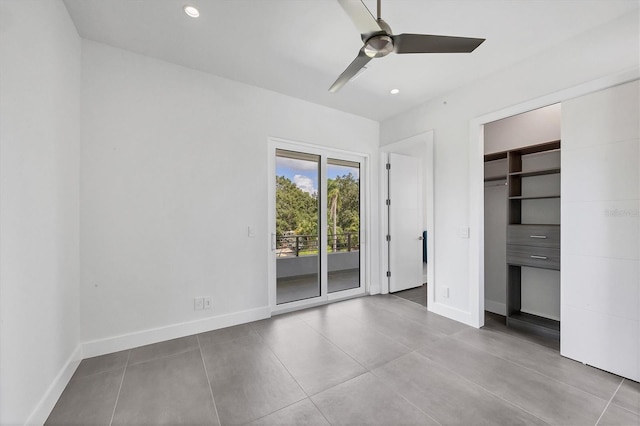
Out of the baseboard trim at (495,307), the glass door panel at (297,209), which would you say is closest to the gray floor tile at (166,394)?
the glass door panel at (297,209)

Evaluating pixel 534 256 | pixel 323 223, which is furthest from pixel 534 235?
pixel 323 223

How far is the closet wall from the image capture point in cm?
297

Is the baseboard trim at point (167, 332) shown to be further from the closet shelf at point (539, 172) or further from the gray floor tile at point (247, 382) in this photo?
the closet shelf at point (539, 172)

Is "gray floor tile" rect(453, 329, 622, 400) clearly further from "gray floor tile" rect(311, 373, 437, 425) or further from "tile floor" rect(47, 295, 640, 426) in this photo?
"gray floor tile" rect(311, 373, 437, 425)

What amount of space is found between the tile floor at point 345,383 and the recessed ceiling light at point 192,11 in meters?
2.92

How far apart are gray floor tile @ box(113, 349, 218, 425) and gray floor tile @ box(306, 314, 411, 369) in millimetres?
1267

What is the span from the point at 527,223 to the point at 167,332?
427 centimetres

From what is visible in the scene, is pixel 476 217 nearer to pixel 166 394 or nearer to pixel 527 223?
pixel 527 223

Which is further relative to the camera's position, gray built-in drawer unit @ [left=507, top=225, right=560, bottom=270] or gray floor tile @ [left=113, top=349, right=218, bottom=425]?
gray built-in drawer unit @ [left=507, top=225, right=560, bottom=270]

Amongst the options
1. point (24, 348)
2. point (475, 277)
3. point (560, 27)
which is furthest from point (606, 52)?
point (24, 348)

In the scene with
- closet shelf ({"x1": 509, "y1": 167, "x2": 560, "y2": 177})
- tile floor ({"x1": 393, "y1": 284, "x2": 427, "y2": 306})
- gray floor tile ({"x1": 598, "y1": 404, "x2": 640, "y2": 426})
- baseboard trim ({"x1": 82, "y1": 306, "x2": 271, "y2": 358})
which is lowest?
tile floor ({"x1": 393, "y1": 284, "x2": 427, "y2": 306})

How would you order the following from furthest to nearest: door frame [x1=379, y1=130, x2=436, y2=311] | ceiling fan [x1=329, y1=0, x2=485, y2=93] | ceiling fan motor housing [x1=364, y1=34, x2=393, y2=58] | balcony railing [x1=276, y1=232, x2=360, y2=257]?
balcony railing [x1=276, y1=232, x2=360, y2=257] → door frame [x1=379, y1=130, x2=436, y2=311] → ceiling fan motor housing [x1=364, y1=34, x2=393, y2=58] → ceiling fan [x1=329, y1=0, x2=485, y2=93]

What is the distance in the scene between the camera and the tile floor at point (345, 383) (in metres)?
1.69

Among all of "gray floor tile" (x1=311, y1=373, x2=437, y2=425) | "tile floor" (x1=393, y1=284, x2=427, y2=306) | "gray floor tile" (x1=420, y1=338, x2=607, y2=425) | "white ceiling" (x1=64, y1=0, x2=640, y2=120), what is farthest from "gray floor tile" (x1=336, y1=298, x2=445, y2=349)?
"white ceiling" (x1=64, y1=0, x2=640, y2=120)
